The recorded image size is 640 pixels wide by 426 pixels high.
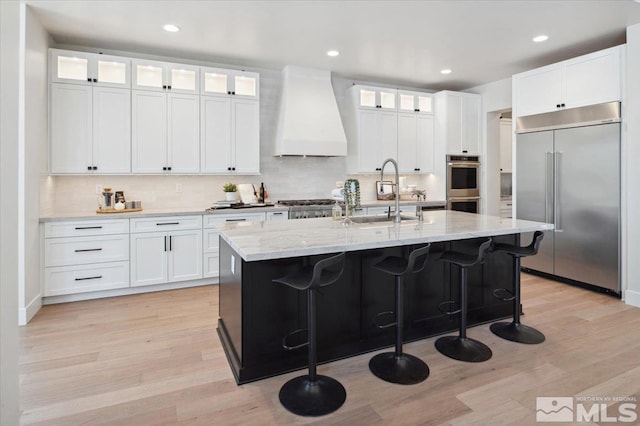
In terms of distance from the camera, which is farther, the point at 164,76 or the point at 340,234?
the point at 164,76

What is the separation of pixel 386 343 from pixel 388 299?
33 cm

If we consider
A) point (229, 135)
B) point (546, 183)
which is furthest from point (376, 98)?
point (546, 183)

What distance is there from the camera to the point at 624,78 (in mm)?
3879

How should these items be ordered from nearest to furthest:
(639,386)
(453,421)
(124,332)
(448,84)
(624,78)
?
(453,421) → (639,386) → (124,332) → (624,78) → (448,84)

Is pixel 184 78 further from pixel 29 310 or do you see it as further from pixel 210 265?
pixel 29 310

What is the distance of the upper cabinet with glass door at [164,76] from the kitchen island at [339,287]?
8.16 ft

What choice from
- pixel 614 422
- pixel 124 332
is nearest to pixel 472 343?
pixel 614 422

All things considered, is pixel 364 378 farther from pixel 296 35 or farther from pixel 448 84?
pixel 448 84

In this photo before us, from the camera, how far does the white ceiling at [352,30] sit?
343 centimetres

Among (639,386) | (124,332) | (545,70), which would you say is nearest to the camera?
(639,386)

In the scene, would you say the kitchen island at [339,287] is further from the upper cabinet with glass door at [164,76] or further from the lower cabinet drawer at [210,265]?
the upper cabinet with glass door at [164,76]

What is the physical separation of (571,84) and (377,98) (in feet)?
8.16

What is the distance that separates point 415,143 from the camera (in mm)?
6047

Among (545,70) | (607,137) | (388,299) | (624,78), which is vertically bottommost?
(388,299)
